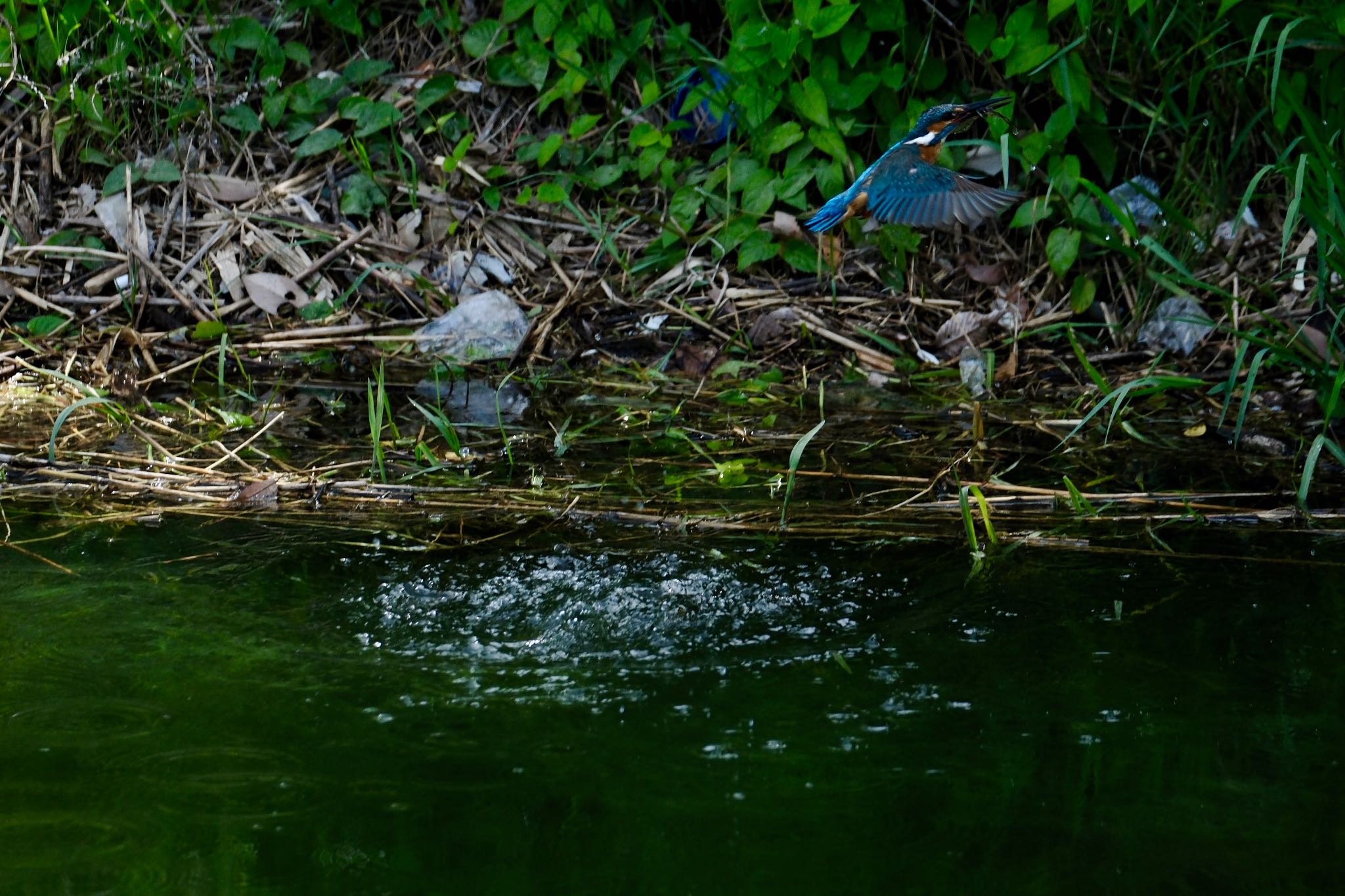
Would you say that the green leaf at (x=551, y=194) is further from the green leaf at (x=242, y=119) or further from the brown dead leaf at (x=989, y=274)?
the brown dead leaf at (x=989, y=274)

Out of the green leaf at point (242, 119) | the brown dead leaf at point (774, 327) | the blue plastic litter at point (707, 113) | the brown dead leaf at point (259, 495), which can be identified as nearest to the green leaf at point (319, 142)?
the green leaf at point (242, 119)

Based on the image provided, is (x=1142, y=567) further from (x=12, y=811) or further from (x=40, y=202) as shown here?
(x=40, y=202)

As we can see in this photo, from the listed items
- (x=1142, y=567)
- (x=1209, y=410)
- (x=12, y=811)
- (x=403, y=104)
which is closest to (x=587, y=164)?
(x=403, y=104)

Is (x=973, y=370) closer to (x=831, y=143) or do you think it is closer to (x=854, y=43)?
(x=831, y=143)

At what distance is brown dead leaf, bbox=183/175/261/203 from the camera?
385 cm

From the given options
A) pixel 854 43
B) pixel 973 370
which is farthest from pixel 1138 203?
pixel 854 43

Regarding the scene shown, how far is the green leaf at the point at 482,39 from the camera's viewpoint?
3947mm

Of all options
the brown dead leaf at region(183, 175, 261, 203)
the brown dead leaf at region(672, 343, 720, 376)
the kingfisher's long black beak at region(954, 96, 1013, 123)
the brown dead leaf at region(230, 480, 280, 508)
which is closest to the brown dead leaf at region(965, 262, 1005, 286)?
the kingfisher's long black beak at region(954, 96, 1013, 123)

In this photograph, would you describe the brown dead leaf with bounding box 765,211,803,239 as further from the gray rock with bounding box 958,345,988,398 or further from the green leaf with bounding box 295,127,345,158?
the green leaf with bounding box 295,127,345,158

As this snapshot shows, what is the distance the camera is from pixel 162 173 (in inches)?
150

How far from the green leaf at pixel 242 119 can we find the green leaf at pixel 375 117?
1.11ft

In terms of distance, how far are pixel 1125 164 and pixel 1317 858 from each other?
2.70 m

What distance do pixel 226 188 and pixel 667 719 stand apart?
301 centimetres

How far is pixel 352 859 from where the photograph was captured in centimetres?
116
